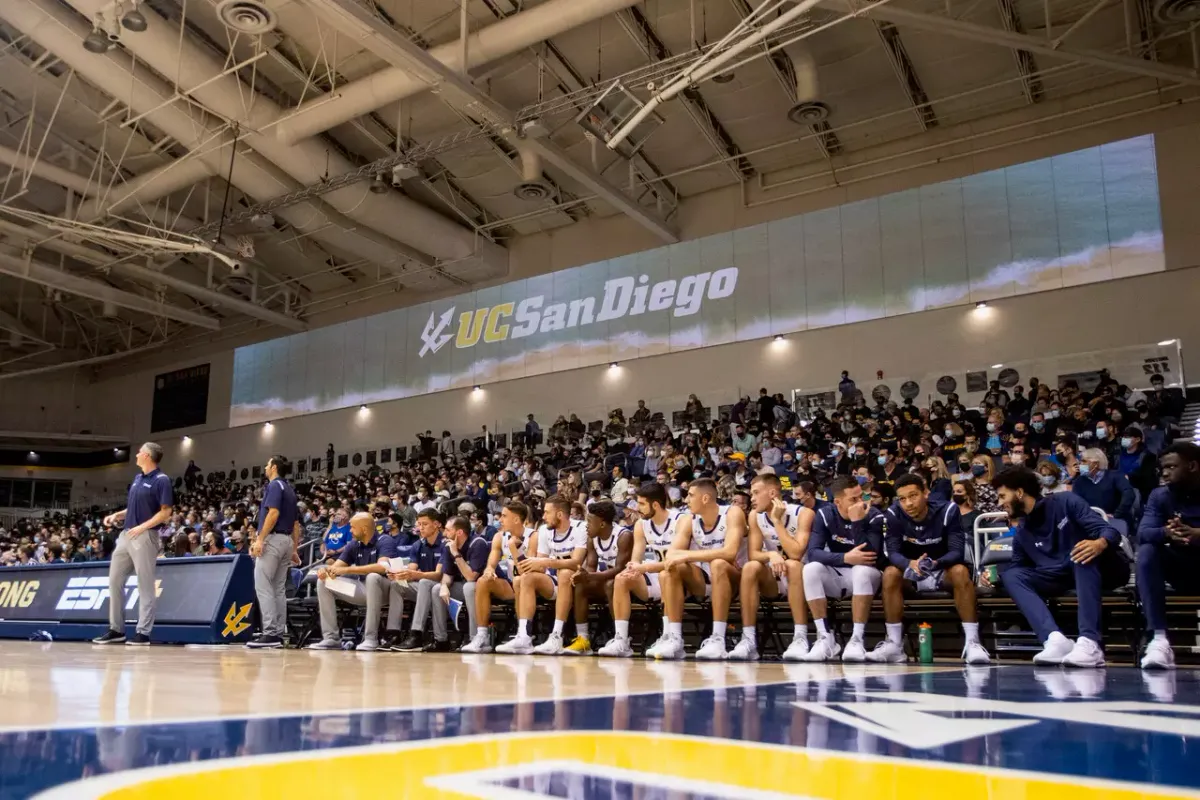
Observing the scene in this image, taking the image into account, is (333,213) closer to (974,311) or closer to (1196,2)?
(974,311)

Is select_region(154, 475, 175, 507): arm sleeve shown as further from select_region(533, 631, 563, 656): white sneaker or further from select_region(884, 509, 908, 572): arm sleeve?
select_region(884, 509, 908, 572): arm sleeve

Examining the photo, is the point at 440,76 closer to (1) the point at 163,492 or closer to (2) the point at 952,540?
(1) the point at 163,492

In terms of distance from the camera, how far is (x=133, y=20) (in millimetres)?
12648

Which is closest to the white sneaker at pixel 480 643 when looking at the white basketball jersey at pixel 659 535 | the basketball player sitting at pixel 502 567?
the basketball player sitting at pixel 502 567

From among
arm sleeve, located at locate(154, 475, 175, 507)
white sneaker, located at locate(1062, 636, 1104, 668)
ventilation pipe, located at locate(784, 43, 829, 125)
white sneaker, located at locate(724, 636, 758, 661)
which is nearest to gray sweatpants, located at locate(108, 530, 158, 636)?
arm sleeve, located at locate(154, 475, 175, 507)

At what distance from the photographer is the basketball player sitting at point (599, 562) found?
709cm

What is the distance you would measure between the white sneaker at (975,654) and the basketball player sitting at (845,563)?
583 mm

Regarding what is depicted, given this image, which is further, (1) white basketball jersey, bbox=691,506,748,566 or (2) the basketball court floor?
(1) white basketball jersey, bbox=691,506,748,566

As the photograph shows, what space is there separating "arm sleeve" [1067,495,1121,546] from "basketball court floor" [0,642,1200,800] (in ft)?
4.04

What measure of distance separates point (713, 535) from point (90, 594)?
6.60 meters

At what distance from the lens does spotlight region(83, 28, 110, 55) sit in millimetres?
12875

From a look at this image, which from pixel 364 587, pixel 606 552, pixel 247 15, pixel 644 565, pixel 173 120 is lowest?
pixel 364 587

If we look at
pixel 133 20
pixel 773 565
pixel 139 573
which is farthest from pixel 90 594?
pixel 133 20

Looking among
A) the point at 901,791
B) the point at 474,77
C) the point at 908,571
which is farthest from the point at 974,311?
the point at 901,791
